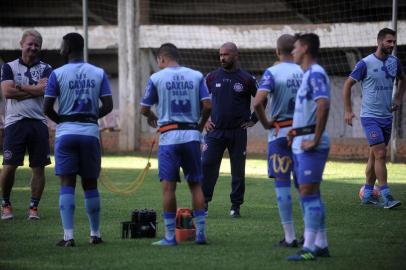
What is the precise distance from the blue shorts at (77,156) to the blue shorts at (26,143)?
7.87 feet

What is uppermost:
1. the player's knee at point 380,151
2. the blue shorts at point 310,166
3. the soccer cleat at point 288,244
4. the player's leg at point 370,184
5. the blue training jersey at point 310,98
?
the blue training jersey at point 310,98

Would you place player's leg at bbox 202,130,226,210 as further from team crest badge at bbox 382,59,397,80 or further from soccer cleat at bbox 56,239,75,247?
soccer cleat at bbox 56,239,75,247

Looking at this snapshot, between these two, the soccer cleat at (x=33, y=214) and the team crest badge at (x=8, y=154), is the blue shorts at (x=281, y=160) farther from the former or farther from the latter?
the team crest badge at (x=8, y=154)

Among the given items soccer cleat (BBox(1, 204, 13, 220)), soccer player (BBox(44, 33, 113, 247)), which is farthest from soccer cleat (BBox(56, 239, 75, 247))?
soccer cleat (BBox(1, 204, 13, 220))

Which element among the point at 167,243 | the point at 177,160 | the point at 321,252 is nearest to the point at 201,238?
the point at 167,243

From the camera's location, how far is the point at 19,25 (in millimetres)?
28953

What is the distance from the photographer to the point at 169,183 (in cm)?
923

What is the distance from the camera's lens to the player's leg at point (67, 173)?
30.1 ft

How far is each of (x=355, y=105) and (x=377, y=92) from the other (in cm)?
1242

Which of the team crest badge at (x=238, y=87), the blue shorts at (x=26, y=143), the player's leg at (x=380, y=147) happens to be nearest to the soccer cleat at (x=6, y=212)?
the blue shorts at (x=26, y=143)

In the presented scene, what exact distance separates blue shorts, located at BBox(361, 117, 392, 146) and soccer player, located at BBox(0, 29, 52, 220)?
451 cm

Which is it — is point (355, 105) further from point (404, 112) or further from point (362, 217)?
point (362, 217)

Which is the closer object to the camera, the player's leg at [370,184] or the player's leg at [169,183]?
the player's leg at [169,183]

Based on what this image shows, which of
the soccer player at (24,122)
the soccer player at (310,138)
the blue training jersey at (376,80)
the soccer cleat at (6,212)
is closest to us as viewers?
the soccer player at (310,138)
